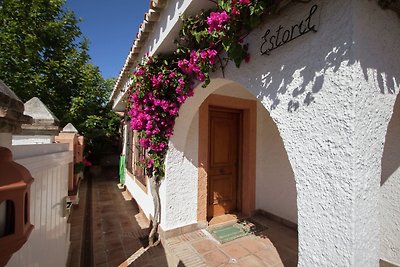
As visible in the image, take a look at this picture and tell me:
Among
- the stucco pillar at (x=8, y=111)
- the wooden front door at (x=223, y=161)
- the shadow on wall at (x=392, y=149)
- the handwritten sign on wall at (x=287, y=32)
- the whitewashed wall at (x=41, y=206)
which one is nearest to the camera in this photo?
the stucco pillar at (x=8, y=111)

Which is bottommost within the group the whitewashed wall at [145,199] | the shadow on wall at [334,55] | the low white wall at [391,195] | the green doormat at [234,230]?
the green doormat at [234,230]

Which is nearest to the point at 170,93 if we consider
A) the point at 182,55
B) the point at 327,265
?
the point at 182,55

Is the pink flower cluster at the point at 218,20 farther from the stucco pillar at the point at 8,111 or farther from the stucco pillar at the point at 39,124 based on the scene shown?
the stucco pillar at the point at 39,124

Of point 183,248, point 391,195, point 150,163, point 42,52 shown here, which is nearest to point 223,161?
point 150,163

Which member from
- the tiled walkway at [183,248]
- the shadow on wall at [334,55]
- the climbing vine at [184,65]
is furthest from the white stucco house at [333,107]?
the tiled walkway at [183,248]

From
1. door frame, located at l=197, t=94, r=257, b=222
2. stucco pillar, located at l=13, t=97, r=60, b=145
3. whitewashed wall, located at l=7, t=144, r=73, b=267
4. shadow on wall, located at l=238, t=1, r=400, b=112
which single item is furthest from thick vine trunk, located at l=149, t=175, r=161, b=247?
shadow on wall, located at l=238, t=1, r=400, b=112

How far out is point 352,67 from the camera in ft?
4.67

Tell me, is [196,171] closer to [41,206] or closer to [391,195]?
[41,206]

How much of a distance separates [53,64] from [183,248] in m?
9.87

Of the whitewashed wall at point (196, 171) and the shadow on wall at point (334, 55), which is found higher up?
the shadow on wall at point (334, 55)

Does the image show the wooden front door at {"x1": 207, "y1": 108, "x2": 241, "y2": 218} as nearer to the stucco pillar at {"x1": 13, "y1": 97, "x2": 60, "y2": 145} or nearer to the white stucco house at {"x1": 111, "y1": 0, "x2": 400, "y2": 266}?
the white stucco house at {"x1": 111, "y1": 0, "x2": 400, "y2": 266}

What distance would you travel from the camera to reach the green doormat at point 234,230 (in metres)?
4.34

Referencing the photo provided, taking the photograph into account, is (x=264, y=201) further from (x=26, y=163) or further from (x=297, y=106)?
(x=26, y=163)

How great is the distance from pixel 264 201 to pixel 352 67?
468cm
